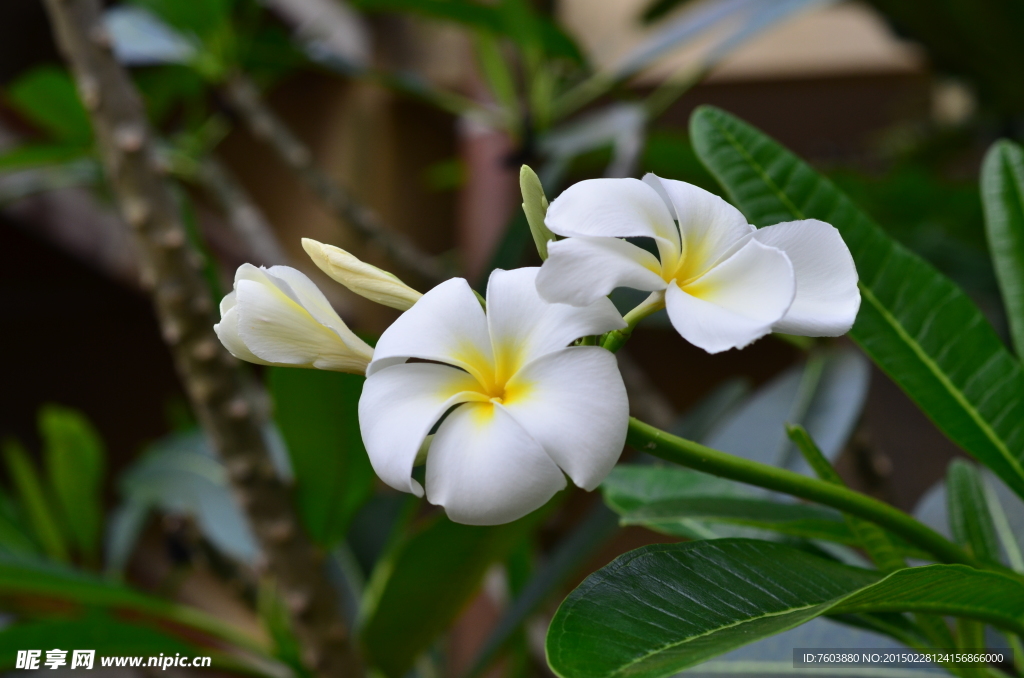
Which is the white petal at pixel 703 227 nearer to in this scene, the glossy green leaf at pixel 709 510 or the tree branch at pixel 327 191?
the glossy green leaf at pixel 709 510

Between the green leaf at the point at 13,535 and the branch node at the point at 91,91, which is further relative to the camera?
the green leaf at the point at 13,535

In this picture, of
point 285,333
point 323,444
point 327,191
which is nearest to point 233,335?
point 285,333

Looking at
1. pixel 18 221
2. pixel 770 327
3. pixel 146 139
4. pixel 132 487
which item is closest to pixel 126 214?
pixel 146 139

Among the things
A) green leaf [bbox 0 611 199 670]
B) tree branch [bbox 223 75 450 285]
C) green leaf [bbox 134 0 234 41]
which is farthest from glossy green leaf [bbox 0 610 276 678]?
green leaf [bbox 134 0 234 41]

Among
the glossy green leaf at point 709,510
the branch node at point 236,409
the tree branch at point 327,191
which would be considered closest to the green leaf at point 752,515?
the glossy green leaf at point 709,510

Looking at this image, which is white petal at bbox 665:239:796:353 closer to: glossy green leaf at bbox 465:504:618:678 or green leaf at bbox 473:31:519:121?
glossy green leaf at bbox 465:504:618:678

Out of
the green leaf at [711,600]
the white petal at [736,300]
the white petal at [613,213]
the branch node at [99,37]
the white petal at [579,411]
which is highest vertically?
the white petal at [613,213]

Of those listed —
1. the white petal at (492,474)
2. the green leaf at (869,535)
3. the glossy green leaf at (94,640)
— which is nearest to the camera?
the white petal at (492,474)
